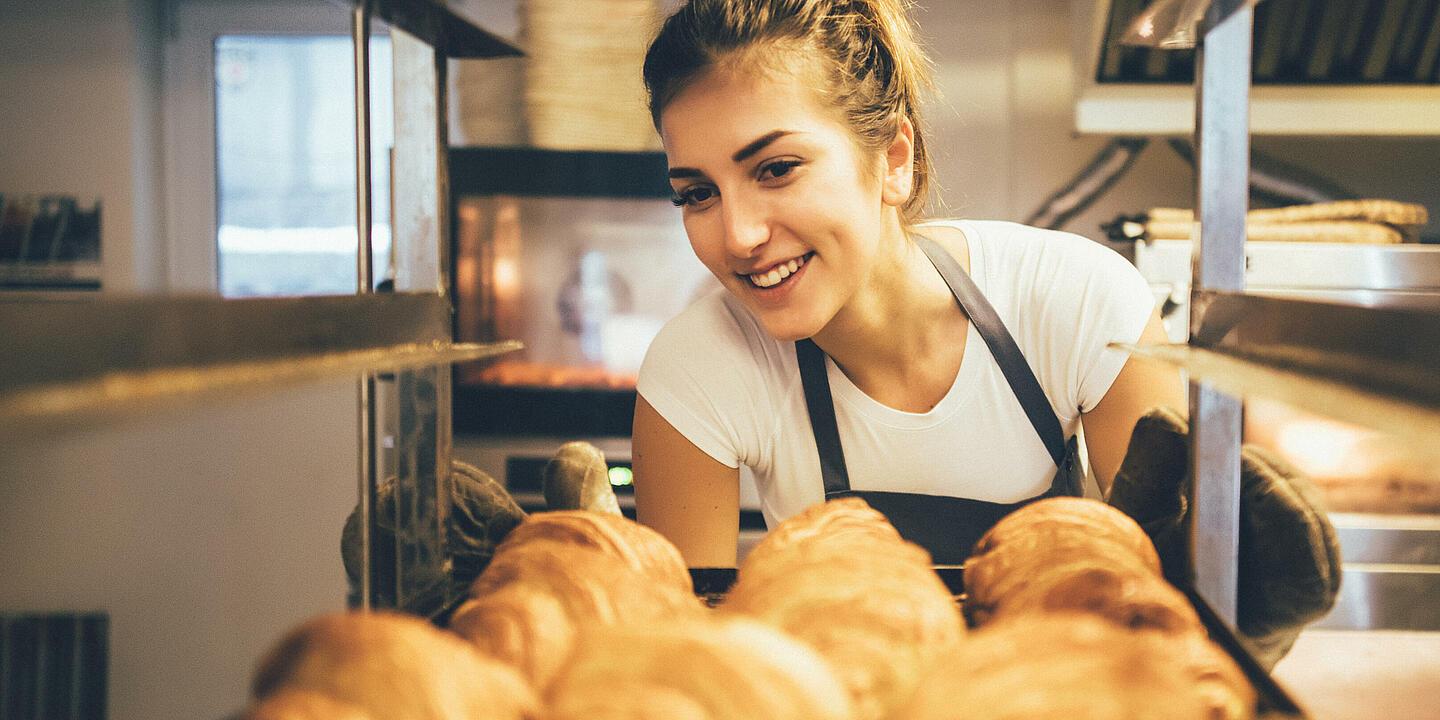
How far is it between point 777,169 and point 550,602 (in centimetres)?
70

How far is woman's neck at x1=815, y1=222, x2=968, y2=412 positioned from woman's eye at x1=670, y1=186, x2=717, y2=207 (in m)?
0.33

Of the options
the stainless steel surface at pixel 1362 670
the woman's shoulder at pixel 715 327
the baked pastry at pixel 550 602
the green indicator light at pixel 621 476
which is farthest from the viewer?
the green indicator light at pixel 621 476

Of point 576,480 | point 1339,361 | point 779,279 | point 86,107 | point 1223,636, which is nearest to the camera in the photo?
point 1339,361

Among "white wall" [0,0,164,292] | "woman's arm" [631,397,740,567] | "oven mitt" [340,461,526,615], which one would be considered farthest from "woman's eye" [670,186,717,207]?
"white wall" [0,0,164,292]

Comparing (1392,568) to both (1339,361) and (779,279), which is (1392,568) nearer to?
(779,279)

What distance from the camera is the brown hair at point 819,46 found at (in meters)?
1.25

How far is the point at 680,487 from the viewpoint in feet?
4.92

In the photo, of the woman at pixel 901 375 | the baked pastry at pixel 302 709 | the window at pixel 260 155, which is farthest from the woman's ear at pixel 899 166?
the window at pixel 260 155

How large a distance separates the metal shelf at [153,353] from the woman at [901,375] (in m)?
0.88

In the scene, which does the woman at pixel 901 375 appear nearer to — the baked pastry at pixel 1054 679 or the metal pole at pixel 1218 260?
the metal pole at pixel 1218 260

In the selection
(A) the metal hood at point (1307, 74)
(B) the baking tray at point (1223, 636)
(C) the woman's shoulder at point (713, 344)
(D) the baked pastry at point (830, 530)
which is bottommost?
(B) the baking tray at point (1223, 636)

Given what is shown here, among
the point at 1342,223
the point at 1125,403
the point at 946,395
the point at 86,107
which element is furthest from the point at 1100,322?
the point at 86,107

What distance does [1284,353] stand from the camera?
59 cm

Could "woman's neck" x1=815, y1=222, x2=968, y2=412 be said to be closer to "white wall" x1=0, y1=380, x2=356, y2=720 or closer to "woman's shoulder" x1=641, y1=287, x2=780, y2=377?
"woman's shoulder" x1=641, y1=287, x2=780, y2=377
